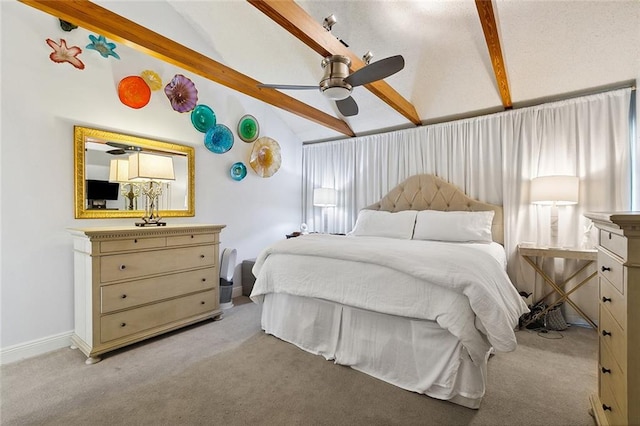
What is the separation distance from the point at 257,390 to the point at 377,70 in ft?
7.39

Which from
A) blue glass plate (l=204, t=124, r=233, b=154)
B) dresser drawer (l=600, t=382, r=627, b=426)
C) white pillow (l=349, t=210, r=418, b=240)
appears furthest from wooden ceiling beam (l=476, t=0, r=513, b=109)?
blue glass plate (l=204, t=124, r=233, b=154)

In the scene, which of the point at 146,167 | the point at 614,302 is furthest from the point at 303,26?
the point at 614,302

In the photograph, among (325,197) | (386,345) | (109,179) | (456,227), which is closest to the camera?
(386,345)

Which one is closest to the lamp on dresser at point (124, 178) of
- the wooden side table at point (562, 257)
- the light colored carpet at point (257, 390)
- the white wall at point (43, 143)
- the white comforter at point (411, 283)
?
the white wall at point (43, 143)

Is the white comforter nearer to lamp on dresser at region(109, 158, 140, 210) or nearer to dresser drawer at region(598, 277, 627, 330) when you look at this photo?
dresser drawer at region(598, 277, 627, 330)

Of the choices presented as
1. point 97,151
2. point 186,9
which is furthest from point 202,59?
point 97,151

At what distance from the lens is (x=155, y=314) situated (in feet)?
8.35

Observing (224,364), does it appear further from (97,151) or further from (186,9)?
(186,9)

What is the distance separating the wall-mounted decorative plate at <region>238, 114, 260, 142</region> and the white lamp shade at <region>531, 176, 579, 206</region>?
3437mm

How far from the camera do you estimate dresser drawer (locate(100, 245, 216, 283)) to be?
228 centimetres

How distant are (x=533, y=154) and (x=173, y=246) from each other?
3782 millimetres

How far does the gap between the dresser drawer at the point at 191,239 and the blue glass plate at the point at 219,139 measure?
1.27 metres

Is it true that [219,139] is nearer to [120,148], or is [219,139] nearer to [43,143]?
[120,148]

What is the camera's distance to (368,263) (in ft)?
6.81
